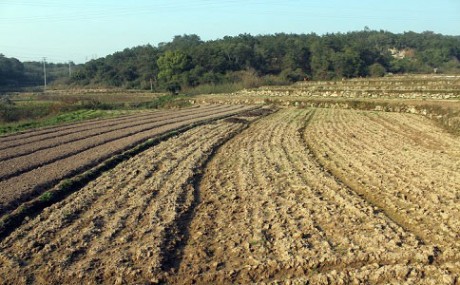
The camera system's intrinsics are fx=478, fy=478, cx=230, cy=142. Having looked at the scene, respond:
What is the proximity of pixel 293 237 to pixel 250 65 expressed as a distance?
81.9 meters

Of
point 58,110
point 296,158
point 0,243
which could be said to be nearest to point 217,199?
point 0,243

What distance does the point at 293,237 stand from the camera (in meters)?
8.06

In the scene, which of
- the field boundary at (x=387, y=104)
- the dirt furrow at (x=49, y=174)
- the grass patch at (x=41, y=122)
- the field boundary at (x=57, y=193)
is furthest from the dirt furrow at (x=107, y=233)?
the grass patch at (x=41, y=122)

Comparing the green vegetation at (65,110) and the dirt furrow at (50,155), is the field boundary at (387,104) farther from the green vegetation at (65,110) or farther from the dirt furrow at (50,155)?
the dirt furrow at (50,155)

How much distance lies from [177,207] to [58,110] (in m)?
39.3

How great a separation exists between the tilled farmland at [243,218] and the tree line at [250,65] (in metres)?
55.0

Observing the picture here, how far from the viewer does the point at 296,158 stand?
1608cm

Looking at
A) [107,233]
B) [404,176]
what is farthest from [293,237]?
[404,176]

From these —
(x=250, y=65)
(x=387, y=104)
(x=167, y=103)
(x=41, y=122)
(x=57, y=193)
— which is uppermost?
(x=250, y=65)

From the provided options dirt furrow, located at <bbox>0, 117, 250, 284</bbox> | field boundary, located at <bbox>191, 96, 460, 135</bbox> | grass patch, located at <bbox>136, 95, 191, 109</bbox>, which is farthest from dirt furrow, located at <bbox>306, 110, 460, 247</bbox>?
grass patch, located at <bbox>136, 95, 191, 109</bbox>

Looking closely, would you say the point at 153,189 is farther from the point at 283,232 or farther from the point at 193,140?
the point at 193,140

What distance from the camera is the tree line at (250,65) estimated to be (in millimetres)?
76938

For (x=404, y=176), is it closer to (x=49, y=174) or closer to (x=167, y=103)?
(x=49, y=174)

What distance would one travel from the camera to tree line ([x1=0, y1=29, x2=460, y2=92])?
76.9 m
